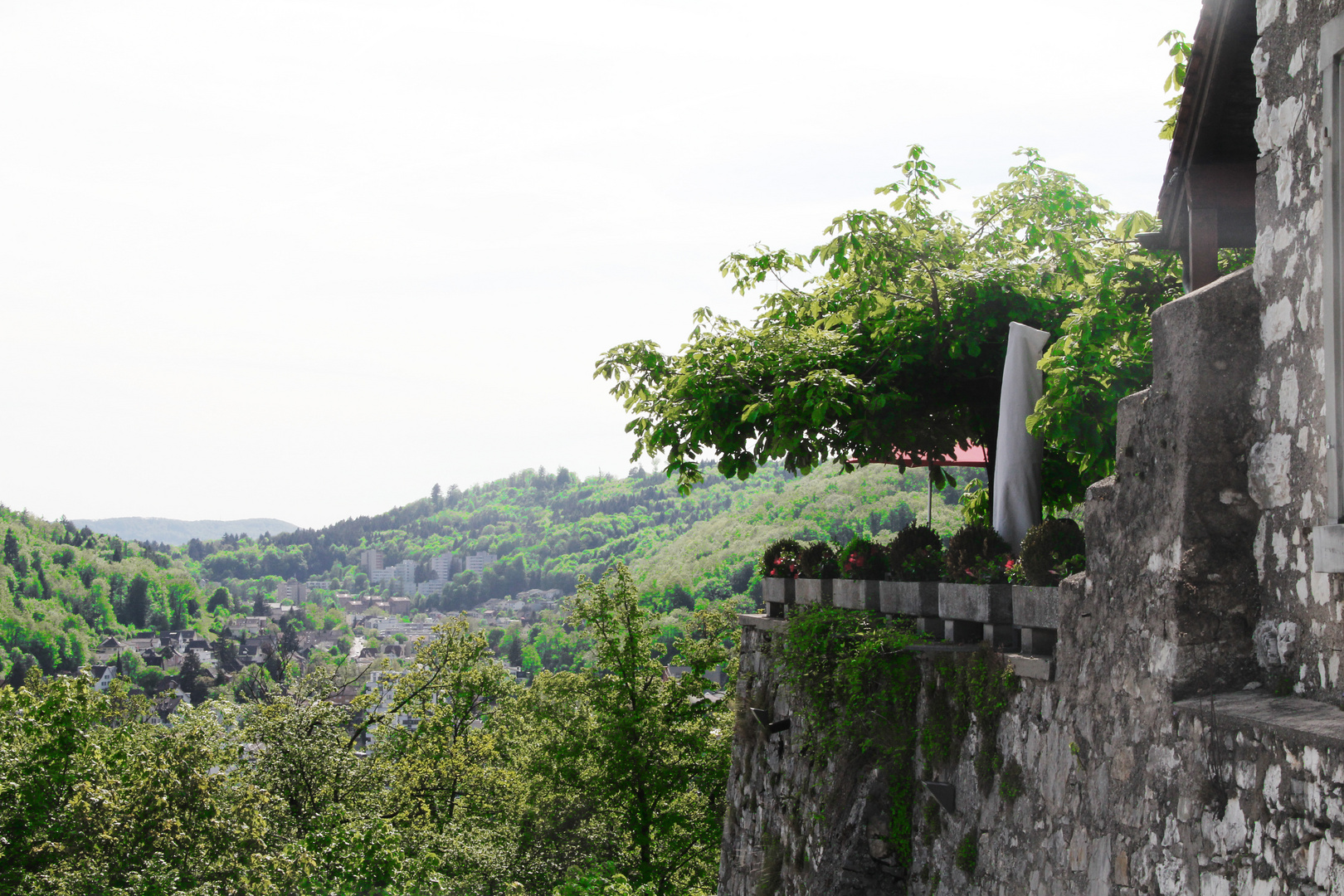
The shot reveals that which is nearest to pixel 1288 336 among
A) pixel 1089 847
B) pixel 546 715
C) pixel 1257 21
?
pixel 1257 21

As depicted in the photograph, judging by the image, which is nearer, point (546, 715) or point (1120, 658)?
point (1120, 658)

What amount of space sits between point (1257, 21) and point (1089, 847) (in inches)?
136

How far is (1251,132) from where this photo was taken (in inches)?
183

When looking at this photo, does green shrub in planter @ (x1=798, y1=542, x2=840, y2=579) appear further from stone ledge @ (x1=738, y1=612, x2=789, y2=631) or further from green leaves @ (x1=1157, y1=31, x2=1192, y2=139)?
green leaves @ (x1=1157, y1=31, x2=1192, y2=139)

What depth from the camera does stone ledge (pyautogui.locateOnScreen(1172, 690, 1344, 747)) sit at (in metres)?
2.86

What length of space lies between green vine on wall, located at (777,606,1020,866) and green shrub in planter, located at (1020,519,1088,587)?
0.60 meters

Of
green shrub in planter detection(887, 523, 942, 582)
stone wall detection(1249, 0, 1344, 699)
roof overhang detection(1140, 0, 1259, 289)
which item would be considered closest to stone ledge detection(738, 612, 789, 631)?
green shrub in planter detection(887, 523, 942, 582)

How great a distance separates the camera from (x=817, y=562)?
374 inches

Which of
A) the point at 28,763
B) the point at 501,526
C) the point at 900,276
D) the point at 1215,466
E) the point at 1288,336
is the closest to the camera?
the point at 1288,336

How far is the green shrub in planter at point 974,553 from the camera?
642 centimetres

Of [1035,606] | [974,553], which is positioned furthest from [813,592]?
[1035,606]

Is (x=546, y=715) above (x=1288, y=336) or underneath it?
underneath

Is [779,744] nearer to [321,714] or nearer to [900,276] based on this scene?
[900,276]

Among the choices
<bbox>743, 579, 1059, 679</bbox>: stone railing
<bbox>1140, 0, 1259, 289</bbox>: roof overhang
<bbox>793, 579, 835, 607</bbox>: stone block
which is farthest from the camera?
<bbox>793, 579, 835, 607</bbox>: stone block
